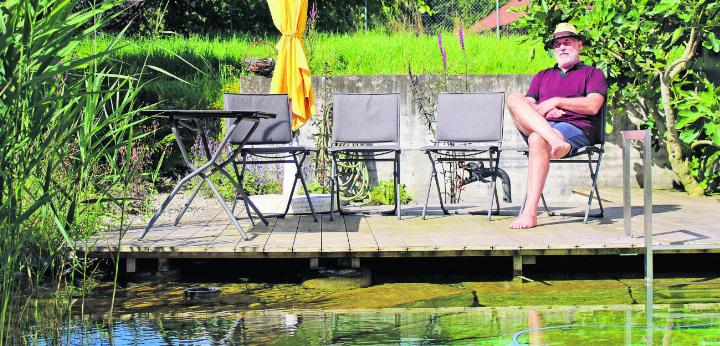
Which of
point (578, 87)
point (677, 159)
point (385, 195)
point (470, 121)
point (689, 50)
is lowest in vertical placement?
point (385, 195)

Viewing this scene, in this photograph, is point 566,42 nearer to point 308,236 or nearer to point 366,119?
point 366,119

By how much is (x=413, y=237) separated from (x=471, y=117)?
1507 millimetres

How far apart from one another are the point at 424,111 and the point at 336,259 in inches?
162

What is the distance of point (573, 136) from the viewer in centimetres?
610

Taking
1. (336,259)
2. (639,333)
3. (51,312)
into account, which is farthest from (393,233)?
(51,312)

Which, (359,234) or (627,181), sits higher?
(627,181)

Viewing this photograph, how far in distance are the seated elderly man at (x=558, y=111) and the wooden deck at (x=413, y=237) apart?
0.36m

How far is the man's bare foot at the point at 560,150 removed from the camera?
19.2 feet

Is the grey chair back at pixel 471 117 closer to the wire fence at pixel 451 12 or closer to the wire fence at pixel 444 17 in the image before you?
the wire fence at pixel 444 17

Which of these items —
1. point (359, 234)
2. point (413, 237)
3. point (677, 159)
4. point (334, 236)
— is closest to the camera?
point (413, 237)

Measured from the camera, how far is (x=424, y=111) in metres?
9.20

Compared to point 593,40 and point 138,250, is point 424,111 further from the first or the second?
point 138,250

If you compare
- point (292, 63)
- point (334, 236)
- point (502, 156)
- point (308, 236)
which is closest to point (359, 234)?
point (334, 236)

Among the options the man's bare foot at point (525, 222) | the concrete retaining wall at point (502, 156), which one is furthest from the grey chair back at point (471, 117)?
the concrete retaining wall at point (502, 156)
